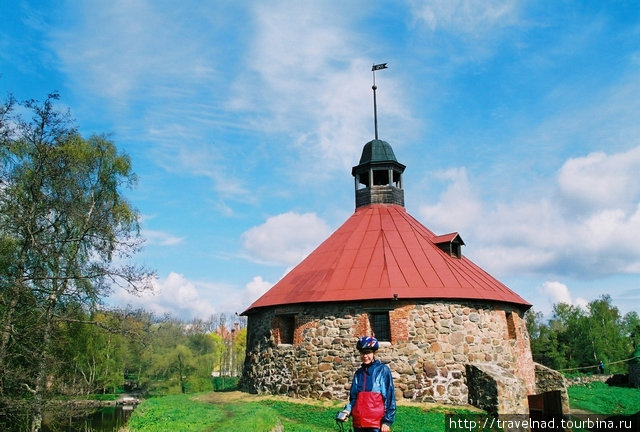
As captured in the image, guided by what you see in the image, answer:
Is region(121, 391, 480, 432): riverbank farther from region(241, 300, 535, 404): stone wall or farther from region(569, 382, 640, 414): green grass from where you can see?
region(569, 382, 640, 414): green grass

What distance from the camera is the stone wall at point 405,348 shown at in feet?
42.1

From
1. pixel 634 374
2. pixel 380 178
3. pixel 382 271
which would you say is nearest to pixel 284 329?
pixel 382 271

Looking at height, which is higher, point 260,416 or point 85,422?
point 260,416

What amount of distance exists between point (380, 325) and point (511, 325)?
4543 millimetres

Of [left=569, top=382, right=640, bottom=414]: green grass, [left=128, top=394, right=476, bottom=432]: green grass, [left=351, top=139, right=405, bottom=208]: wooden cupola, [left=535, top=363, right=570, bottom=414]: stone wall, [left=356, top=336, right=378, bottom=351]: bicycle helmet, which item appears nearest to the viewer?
[left=356, top=336, right=378, bottom=351]: bicycle helmet

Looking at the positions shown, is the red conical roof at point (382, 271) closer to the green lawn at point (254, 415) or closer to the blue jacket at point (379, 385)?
the green lawn at point (254, 415)

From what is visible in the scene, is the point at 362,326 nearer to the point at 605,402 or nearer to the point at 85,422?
the point at 605,402

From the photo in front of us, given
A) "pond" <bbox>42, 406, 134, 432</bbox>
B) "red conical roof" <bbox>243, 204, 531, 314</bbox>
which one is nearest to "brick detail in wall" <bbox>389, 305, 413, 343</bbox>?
"red conical roof" <bbox>243, 204, 531, 314</bbox>

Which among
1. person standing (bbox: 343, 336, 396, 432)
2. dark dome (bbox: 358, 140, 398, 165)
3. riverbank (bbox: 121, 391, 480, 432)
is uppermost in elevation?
dark dome (bbox: 358, 140, 398, 165)

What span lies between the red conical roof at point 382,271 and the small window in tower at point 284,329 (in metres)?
0.64

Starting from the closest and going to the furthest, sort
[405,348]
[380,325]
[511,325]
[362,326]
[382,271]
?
1. [405,348]
2. [362,326]
3. [380,325]
4. [382,271]
5. [511,325]

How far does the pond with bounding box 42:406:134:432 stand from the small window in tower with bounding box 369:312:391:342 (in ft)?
26.7

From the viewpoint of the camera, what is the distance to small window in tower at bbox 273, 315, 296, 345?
14.9 m

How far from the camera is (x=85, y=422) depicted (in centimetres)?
2038
